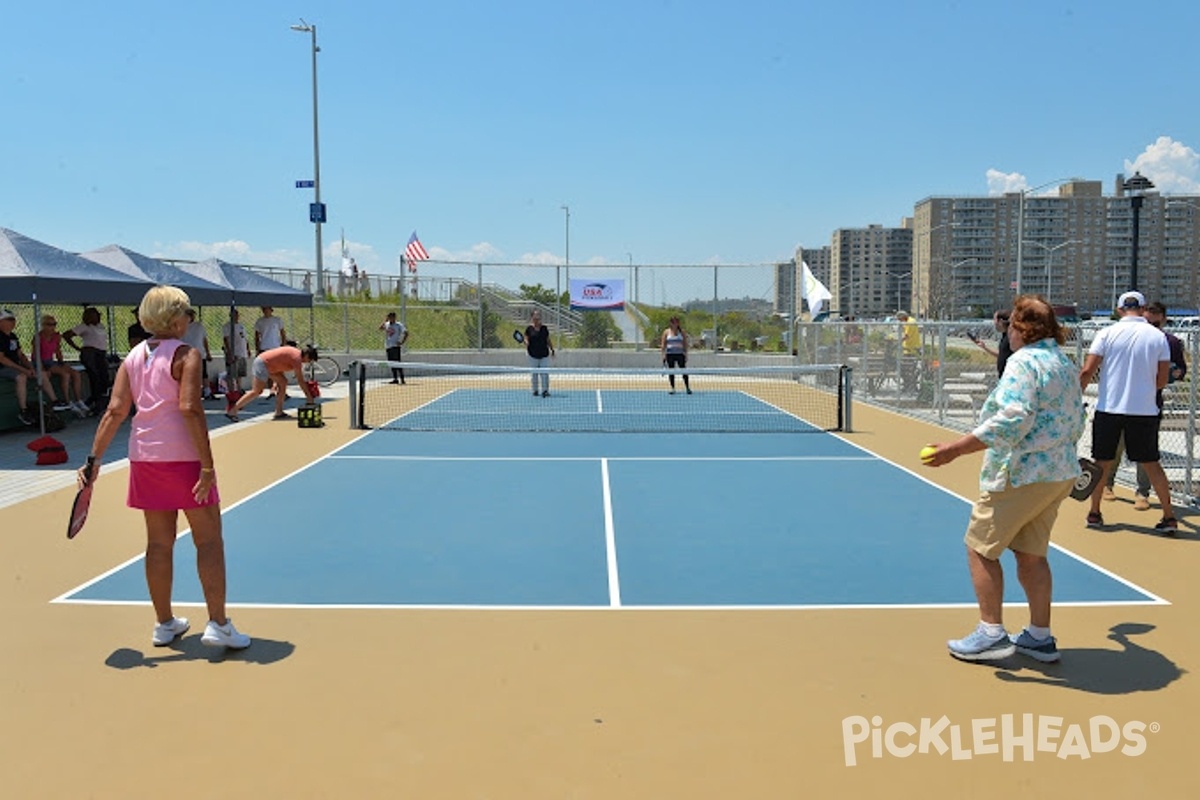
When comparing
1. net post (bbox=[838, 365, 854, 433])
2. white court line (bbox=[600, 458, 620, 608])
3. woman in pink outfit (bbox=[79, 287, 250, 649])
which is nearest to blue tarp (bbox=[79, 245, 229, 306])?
white court line (bbox=[600, 458, 620, 608])

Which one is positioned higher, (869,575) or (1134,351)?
(1134,351)

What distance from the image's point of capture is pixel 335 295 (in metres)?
40.4

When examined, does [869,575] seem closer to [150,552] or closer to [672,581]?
[672,581]

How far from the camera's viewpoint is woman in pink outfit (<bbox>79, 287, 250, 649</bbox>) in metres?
4.79

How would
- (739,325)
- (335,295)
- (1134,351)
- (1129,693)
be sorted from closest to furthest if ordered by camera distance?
Result: (1129,693)
(1134,351)
(739,325)
(335,295)

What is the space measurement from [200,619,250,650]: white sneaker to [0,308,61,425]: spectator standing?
10605 millimetres

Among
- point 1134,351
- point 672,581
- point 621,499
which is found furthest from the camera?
point 621,499

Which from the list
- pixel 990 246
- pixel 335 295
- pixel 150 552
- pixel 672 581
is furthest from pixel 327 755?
pixel 990 246

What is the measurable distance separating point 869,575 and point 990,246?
12893 cm

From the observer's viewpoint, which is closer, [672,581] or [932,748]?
[932,748]

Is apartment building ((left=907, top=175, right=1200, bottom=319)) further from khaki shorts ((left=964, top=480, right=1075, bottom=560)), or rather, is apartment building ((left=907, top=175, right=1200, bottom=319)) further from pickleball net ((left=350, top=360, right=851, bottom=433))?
khaki shorts ((left=964, top=480, right=1075, bottom=560))

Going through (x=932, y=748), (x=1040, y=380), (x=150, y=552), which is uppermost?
(x=1040, y=380)

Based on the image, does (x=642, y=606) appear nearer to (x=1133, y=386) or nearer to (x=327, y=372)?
(x=1133, y=386)

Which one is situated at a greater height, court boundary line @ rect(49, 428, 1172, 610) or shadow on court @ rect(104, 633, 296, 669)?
court boundary line @ rect(49, 428, 1172, 610)
